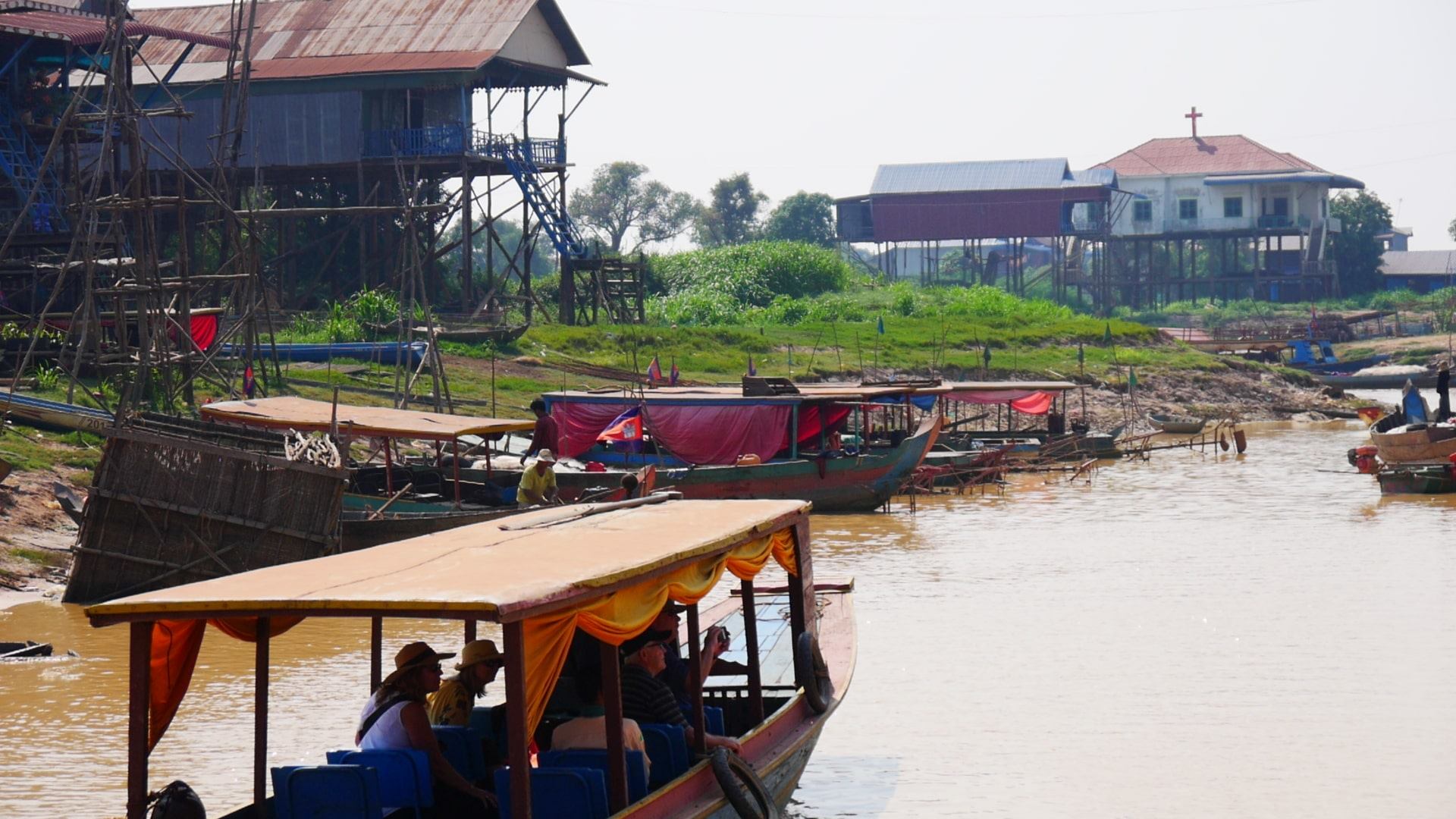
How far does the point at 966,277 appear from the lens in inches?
2778

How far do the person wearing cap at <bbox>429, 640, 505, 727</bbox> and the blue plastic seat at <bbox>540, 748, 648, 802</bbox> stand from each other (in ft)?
2.07

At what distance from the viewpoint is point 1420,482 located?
2444cm

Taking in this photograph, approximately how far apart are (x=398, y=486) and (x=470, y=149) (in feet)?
56.5

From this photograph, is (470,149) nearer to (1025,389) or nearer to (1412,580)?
(1025,389)

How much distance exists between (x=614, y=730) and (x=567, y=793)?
33 cm

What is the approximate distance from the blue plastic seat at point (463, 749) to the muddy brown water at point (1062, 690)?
2.46 m

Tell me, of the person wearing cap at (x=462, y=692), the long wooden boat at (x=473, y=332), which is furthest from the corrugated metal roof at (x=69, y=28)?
the person wearing cap at (x=462, y=692)

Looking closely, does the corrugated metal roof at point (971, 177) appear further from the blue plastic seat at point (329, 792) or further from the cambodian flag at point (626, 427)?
the blue plastic seat at point (329, 792)

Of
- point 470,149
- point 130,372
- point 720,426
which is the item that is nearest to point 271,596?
point 130,372

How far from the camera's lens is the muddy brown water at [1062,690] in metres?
9.88

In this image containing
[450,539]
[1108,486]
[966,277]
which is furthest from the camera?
[966,277]

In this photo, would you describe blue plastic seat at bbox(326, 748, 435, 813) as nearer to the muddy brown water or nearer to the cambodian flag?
the muddy brown water

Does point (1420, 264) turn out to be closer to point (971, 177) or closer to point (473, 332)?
point (971, 177)

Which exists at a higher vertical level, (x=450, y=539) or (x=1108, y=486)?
(x=450, y=539)
